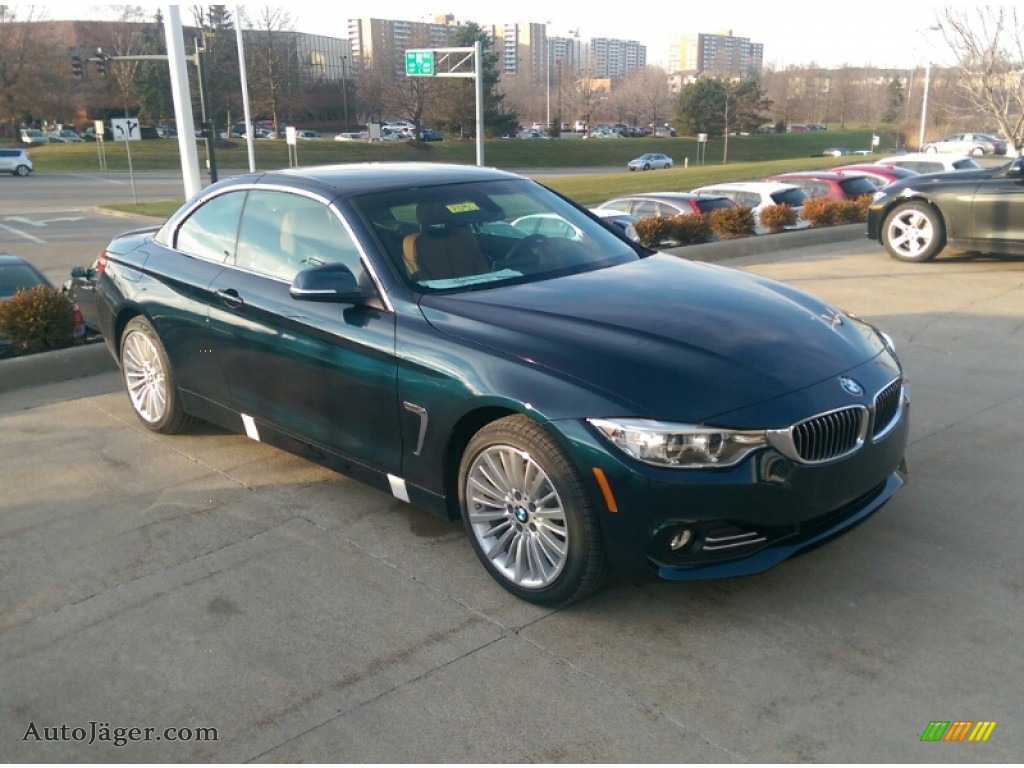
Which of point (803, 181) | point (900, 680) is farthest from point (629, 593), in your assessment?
point (803, 181)

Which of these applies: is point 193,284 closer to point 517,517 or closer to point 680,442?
point 517,517

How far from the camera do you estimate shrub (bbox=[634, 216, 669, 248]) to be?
507 inches

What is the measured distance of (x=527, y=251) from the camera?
15.6 ft

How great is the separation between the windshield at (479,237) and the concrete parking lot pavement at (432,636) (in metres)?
1.22

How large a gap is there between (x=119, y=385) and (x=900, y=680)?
5676 millimetres

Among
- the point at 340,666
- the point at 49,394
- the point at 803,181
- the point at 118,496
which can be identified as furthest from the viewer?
the point at 803,181

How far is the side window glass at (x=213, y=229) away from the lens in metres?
5.16

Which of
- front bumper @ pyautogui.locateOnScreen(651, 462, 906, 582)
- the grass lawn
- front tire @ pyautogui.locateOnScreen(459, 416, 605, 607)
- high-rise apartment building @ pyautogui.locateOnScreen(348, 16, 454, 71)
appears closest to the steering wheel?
front tire @ pyautogui.locateOnScreen(459, 416, 605, 607)

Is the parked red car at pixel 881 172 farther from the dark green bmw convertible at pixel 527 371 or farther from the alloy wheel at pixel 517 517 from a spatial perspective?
the alloy wheel at pixel 517 517

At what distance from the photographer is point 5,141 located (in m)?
66.8

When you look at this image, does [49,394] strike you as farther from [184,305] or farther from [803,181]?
[803,181]

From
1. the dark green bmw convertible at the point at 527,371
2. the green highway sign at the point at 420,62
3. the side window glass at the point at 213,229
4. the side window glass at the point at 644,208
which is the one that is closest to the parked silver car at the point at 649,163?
the green highway sign at the point at 420,62

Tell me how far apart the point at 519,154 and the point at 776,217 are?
52958mm

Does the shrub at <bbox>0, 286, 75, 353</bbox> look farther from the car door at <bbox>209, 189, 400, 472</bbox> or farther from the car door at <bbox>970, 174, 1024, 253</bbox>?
the car door at <bbox>970, 174, 1024, 253</bbox>
